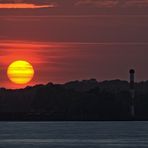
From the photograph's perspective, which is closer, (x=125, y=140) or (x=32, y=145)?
(x=32, y=145)

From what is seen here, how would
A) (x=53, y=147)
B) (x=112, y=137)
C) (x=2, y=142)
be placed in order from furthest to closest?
1. (x=112, y=137)
2. (x=2, y=142)
3. (x=53, y=147)

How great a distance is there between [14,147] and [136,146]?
578 inches

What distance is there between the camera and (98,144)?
461ft

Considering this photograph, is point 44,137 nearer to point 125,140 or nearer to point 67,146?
point 125,140

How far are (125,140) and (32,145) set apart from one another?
18499mm

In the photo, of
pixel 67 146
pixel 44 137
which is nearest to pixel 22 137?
pixel 44 137

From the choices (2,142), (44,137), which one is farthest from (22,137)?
(2,142)

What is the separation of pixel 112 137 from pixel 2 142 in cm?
2071

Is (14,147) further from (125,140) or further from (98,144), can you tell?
(125,140)

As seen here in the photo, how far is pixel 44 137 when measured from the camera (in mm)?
161875

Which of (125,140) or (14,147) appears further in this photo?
(125,140)

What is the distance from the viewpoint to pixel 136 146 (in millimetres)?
136125

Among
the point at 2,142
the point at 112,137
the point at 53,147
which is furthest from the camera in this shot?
the point at 112,137

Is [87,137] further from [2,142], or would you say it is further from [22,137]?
[2,142]
